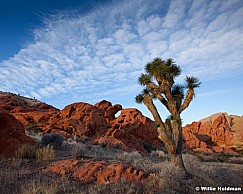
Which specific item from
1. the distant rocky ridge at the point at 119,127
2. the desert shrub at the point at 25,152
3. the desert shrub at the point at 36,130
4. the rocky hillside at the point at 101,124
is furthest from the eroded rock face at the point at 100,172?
the desert shrub at the point at 36,130

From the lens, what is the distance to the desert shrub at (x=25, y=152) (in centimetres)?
1180

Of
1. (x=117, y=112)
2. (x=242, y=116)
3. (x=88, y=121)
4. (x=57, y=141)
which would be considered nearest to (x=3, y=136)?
(x=57, y=141)

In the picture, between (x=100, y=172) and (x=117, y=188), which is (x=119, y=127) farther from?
(x=117, y=188)

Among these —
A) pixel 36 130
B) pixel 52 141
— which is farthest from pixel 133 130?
pixel 52 141

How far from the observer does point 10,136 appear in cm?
1326

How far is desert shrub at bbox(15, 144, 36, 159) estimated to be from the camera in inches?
465

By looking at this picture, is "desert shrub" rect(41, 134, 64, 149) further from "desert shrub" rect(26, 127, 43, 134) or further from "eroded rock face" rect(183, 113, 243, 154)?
"eroded rock face" rect(183, 113, 243, 154)

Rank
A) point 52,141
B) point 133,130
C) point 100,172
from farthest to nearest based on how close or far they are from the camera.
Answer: point 133,130
point 52,141
point 100,172

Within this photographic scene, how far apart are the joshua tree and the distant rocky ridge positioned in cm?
1498

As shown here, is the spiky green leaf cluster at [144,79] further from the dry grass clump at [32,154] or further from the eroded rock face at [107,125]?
the eroded rock face at [107,125]

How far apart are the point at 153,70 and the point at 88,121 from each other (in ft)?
71.7

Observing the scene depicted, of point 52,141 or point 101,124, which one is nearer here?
point 52,141

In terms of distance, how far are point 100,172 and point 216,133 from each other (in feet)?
139

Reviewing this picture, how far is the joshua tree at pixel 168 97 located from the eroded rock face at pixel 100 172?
2802 mm
